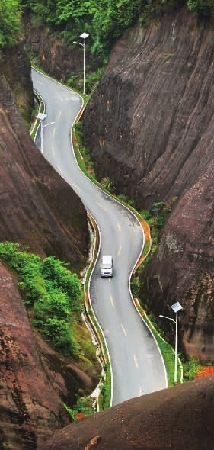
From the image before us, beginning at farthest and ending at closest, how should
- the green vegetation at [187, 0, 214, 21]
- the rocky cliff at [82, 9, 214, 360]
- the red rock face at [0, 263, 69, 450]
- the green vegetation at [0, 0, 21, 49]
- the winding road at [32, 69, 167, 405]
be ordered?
the green vegetation at [0, 0, 21, 49], the green vegetation at [187, 0, 214, 21], the rocky cliff at [82, 9, 214, 360], the winding road at [32, 69, 167, 405], the red rock face at [0, 263, 69, 450]

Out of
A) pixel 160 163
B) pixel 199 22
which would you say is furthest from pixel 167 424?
pixel 199 22

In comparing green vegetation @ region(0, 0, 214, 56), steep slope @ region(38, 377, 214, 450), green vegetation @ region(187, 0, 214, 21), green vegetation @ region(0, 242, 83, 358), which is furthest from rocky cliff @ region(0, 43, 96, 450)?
green vegetation @ region(187, 0, 214, 21)

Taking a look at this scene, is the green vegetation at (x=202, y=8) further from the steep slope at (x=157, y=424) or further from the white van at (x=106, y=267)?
the steep slope at (x=157, y=424)

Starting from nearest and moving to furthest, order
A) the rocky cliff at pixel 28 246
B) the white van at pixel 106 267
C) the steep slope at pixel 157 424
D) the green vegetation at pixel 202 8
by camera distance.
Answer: the steep slope at pixel 157 424, the rocky cliff at pixel 28 246, the white van at pixel 106 267, the green vegetation at pixel 202 8

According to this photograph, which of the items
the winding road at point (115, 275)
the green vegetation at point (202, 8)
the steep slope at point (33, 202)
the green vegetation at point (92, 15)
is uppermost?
the green vegetation at point (202, 8)

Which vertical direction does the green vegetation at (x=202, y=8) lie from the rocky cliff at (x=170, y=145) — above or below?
above

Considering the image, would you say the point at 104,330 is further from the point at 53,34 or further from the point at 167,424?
the point at 53,34

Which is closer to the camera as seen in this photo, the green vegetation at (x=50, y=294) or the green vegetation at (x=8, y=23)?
the green vegetation at (x=50, y=294)

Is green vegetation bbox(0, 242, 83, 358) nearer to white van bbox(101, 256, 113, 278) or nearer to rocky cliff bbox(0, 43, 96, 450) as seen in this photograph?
rocky cliff bbox(0, 43, 96, 450)

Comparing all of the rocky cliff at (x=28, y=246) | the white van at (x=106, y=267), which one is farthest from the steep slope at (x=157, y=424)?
the white van at (x=106, y=267)
